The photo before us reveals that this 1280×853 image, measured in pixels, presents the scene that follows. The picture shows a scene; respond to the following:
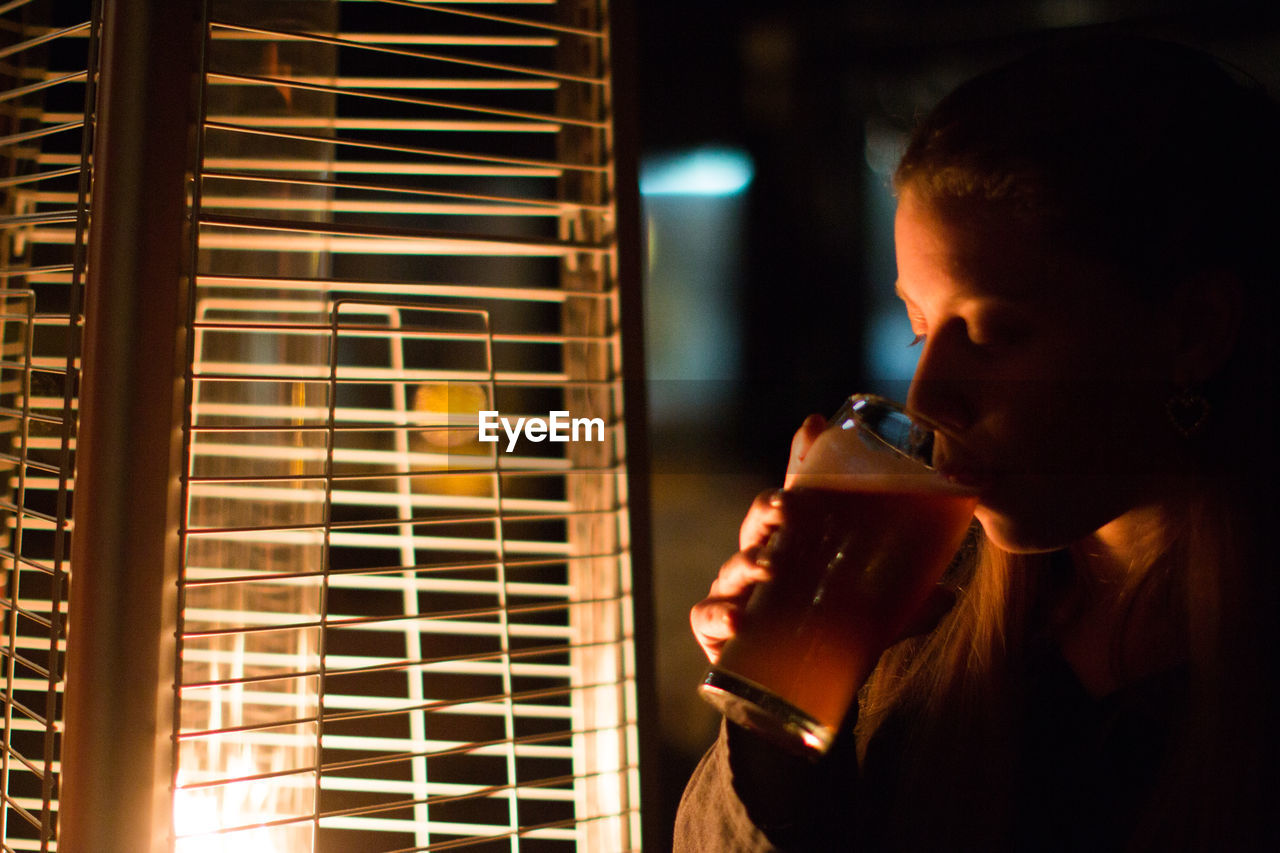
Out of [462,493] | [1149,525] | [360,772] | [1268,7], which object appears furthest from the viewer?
[360,772]

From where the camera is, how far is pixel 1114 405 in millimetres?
641

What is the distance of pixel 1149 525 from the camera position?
0.71 metres

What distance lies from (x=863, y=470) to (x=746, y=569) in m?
0.12

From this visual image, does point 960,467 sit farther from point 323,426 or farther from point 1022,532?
point 323,426

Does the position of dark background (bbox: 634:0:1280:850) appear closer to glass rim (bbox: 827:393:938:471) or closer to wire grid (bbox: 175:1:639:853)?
wire grid (bbox: 175:1:639:853)

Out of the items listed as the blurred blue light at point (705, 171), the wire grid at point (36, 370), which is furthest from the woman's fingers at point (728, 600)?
the blurred blue light at point (705, 171)

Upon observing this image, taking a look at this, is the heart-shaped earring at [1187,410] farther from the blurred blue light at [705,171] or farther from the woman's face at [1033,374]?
the blurred blue light at [705,171]

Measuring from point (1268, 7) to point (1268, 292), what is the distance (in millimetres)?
629

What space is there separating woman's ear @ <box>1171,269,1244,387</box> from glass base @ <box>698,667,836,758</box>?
39 centimetres

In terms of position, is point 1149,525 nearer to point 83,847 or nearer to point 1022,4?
point 83,847

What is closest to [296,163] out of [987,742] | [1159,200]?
[1159,200]

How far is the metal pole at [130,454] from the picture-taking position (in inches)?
23.0

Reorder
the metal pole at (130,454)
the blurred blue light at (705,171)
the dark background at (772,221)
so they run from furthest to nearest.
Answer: the blurred blue light at (705,171), the dark background at (772,221), the metal pole at (130,454)

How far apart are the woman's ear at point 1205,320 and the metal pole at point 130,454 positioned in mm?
741
